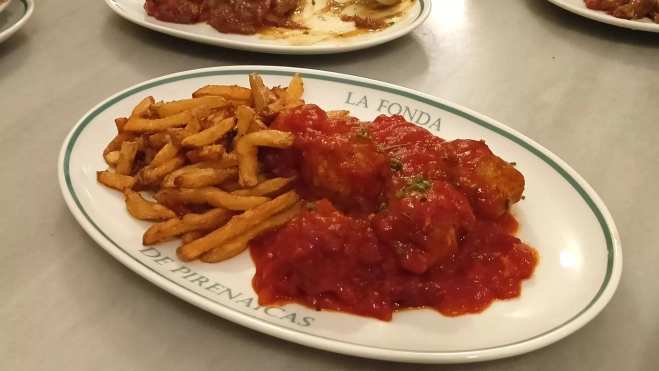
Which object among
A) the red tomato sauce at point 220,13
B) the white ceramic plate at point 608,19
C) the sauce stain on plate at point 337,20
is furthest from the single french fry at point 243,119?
the white ceramic plate at point 608,19

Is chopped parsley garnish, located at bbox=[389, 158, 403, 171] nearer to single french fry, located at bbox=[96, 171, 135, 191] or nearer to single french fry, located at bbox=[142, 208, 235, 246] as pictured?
single french fry, located at bbox=[142, 208, 235, 246]

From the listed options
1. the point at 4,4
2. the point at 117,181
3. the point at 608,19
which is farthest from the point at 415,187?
the point at 4,4

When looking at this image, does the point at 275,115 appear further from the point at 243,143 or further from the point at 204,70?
the point at 204,70

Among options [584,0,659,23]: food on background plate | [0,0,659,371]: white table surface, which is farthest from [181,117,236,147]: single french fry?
[584,0,659,23]: food on background plate

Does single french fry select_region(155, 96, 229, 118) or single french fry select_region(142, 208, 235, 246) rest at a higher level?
single french fry select_region(155, 96, 229, 118)

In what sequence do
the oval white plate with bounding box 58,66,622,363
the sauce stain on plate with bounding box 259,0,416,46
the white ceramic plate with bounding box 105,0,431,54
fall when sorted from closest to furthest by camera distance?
the oval white plate with bounding box 58,66,622,363
the white ceramic plate with bounding box 105,0,431,54
the sauce stain on plate with bounding box 259,0,416,46
